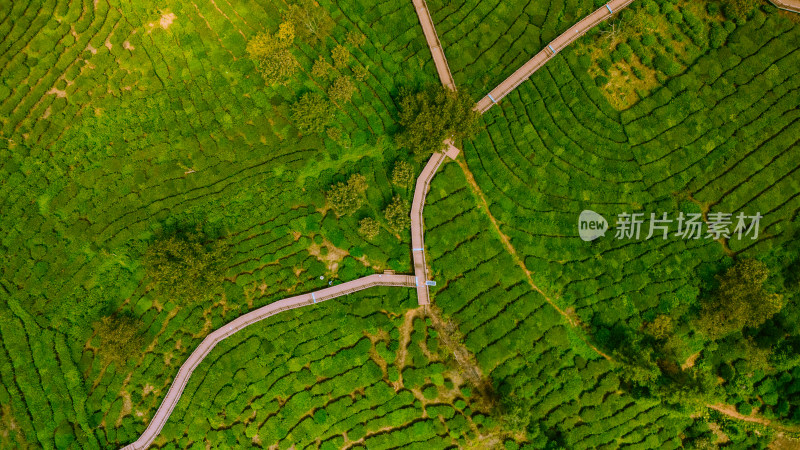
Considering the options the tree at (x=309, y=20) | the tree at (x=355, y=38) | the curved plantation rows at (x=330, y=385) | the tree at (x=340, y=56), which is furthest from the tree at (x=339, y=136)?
the curved plantation rows at (x=330, y=385)

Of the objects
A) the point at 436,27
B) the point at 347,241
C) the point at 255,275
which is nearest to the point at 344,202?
the point at 347,241

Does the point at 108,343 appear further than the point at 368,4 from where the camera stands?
No

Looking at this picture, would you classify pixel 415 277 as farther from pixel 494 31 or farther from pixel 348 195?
pixel 494 31

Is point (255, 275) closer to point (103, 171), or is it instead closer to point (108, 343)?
point (108, 343)

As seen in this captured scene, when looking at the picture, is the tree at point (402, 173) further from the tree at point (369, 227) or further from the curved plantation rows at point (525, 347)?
the tree at point (369, 227)

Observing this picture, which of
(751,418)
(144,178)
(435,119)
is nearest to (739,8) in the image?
(435,119)

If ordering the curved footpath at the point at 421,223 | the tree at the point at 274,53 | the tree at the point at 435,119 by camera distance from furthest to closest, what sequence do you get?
the curved footpath at the point at 421,223 < the tree at the point at 274,53 < the tree at the point at 435,119
